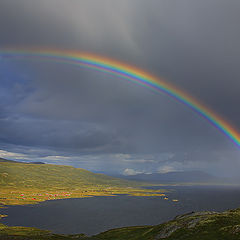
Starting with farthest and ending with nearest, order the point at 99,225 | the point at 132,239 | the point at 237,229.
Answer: the point at 99,225, the point at 132,239, the point at 237,229

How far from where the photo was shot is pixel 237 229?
45.4 meters

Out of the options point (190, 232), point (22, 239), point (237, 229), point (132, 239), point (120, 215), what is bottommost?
point (120, 215)

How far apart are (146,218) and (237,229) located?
142 metres

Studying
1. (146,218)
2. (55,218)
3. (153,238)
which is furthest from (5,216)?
(153,238)

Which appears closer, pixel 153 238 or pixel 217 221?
pixel 217 221

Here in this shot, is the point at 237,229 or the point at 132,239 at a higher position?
the point at 237,229

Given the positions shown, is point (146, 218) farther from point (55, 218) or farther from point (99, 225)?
point (55, 218)

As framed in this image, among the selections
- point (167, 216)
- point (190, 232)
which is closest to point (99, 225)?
point (167, 216)

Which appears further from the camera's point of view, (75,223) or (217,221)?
(75,223)

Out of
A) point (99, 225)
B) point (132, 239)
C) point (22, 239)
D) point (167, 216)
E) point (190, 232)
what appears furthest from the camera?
point (167, 216)

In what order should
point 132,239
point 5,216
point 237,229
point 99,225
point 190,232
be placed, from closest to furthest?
point 237,229, point 190,232, point 132,239, point 99,225, point 5,216

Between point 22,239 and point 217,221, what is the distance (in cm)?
5277

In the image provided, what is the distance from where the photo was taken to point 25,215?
179000 mm

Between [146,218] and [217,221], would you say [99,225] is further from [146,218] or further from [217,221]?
[217,221]
